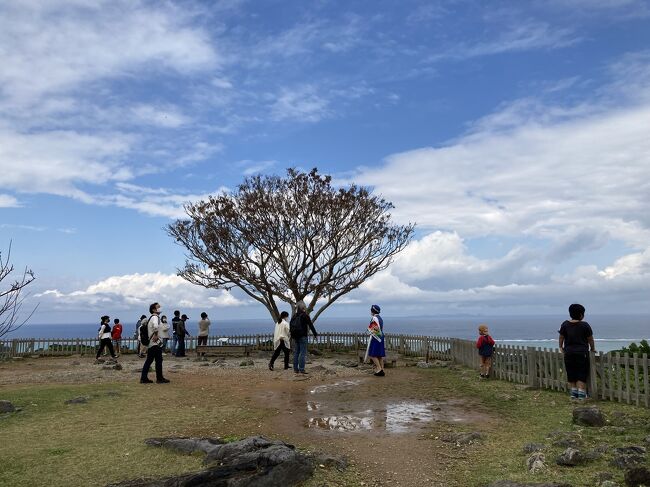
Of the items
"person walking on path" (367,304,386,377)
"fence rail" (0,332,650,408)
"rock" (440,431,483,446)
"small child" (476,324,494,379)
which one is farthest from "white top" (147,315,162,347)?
"fence rail" (0,332,650,408)

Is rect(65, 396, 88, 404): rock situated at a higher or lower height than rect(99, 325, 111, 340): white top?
lower

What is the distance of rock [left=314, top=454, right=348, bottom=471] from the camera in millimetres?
6542

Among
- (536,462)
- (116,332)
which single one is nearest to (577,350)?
(536,462)

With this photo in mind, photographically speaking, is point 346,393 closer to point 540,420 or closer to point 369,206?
point 540,420

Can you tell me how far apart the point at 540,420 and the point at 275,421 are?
4714mm

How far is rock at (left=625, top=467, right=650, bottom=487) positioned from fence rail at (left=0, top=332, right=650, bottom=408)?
201 inches

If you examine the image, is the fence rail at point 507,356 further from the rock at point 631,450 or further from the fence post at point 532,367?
the rock at point 631,450

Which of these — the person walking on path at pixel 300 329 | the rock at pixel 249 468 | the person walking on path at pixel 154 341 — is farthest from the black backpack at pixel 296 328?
the rock at pixel 249 468

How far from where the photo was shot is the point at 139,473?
20.8 ft

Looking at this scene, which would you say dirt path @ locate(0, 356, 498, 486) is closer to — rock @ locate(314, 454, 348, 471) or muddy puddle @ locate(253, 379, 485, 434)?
muddy puddle @ locate(253, 379, 485, 434)

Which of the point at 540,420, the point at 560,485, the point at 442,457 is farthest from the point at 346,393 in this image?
the point at 560,485

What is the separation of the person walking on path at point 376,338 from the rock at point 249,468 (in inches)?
344

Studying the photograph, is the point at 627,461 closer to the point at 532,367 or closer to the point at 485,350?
the point at 532,367

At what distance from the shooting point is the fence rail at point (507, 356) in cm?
1046
